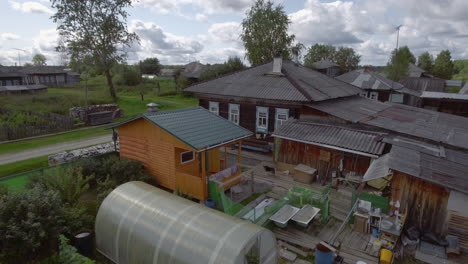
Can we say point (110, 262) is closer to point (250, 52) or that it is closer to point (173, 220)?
point (173, 220)

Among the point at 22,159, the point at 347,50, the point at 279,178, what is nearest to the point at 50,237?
the point at 279,178

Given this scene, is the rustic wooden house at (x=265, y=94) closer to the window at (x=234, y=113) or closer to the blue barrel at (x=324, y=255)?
the window at (x=234, y=113)

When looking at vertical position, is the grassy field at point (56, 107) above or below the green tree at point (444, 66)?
below

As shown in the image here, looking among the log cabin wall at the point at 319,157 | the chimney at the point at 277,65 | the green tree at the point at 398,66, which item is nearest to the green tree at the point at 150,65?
the green tree at the point at 398,66

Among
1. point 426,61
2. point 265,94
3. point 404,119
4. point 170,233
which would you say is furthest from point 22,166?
point 426,61

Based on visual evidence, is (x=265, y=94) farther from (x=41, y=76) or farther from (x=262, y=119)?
(x=41, y=76)
